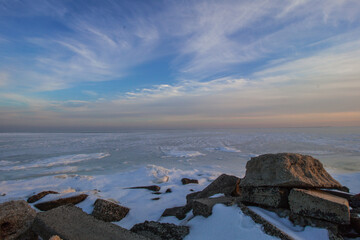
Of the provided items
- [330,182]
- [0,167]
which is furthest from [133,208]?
[0,167]

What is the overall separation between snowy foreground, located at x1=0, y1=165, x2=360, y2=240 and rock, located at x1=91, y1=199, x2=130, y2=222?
146 millimetres

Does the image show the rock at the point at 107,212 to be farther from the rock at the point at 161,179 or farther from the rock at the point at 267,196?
the rock at the point at 161,179

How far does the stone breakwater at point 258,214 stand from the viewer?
3211mm

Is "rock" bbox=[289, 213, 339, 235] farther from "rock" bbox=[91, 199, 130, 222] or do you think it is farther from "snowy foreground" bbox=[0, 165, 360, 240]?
"rock" bbox=[91, 199, 130, 222]

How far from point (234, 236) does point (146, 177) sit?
616 cm

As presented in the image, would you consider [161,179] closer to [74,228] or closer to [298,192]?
[74,228]

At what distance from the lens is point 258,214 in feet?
11.6

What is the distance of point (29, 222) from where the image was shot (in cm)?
351

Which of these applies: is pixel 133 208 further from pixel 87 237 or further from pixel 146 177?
pixel 146 177

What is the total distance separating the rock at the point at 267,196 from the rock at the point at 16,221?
3.58 metres

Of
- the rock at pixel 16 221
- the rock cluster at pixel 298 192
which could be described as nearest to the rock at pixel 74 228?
the rock at pixel 16 221

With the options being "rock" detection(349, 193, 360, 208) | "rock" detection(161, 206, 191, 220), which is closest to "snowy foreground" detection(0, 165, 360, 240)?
"rock" detection(161, 206, 191, 220)

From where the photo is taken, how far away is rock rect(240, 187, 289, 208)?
3736mm

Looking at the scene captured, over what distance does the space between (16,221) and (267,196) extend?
4015mm
